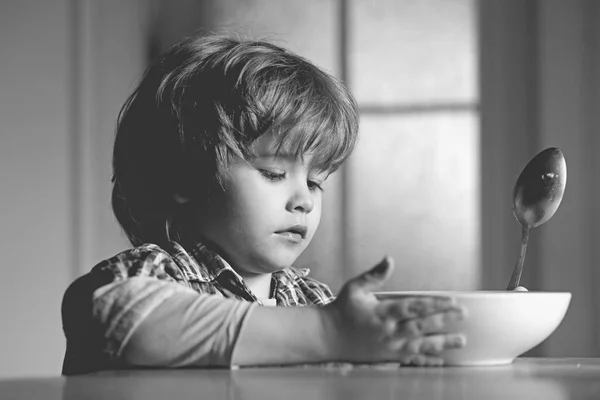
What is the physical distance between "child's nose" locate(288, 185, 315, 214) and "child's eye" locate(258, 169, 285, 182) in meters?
0.02

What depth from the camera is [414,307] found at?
0.64 metres

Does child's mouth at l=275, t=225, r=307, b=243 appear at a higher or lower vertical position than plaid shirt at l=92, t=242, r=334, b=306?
higher

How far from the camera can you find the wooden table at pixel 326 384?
500 mm

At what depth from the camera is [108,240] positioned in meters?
2.29

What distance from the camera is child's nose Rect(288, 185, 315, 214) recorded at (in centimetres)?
96

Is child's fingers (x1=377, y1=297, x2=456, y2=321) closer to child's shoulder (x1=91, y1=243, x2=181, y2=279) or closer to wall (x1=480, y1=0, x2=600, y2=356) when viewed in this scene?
child's shoulder (x1=91, y1=243, x2=181, y2=279)

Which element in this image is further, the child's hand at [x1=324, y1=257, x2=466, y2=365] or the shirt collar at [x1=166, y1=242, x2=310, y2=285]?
the shirt collar at [x1=166, y1=242, x2=310, y2=285]

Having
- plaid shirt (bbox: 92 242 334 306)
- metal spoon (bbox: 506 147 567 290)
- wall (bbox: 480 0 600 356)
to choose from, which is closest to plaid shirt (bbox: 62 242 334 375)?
plaid shirt (bbox: 92 242 334 306)

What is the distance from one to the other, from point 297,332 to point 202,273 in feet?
1.02

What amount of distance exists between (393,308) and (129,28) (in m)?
1.82

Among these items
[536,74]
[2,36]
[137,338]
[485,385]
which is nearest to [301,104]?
[137,338]

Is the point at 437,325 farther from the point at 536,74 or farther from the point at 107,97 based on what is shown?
the point at 107,97

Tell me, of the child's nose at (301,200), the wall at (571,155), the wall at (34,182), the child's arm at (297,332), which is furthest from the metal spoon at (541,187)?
the wall at (34,182)

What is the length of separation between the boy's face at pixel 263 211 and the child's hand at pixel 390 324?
31cm
